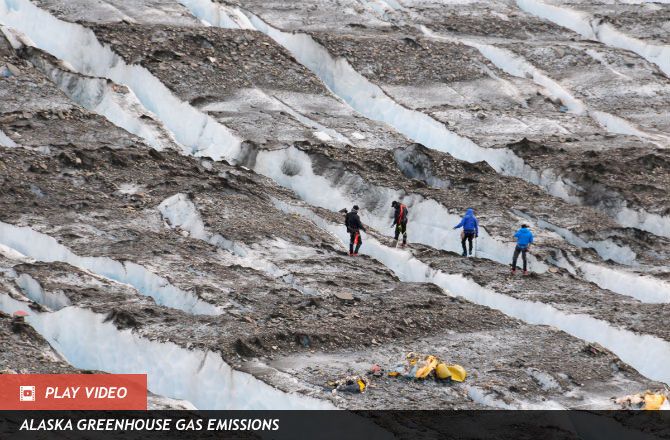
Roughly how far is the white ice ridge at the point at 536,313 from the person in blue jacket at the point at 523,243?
3.71 feet

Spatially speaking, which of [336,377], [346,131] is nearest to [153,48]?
[346,131]

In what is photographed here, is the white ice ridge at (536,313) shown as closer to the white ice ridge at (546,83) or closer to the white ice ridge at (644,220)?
the white ice ridge at (644,220)

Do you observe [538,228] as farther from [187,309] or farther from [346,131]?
[187,309]

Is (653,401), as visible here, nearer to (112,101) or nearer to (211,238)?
(211,238)

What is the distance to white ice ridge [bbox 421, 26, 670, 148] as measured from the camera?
37562 millimetres

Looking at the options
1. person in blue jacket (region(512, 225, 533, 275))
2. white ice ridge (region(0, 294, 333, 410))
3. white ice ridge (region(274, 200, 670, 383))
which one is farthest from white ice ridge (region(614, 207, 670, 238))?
white ice ridge (region(0, 294, 333, 410))

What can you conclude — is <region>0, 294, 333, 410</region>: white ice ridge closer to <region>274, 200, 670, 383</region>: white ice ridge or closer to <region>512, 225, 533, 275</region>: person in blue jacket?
<region>274, 200, 670, 383</region>: white ice ridge

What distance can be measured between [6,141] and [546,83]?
17398mm

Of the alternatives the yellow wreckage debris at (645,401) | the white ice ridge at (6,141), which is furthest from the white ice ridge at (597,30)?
the yellow wreckage debris at (645,401)

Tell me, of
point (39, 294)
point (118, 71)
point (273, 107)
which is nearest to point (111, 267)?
point (39, 294)

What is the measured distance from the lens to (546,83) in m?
40.6

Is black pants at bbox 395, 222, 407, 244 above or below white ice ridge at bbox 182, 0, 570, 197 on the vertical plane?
below

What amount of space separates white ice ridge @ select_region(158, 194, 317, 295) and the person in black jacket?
7.08 ft

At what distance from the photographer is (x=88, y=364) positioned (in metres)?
22.0
